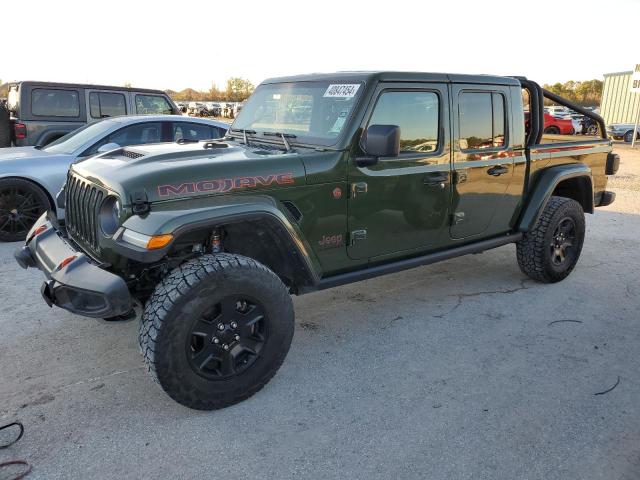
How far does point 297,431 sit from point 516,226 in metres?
2.95

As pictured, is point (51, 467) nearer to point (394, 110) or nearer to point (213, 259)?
point (213, 259)

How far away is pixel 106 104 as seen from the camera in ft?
31.1

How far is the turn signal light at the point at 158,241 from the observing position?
2.62 metres

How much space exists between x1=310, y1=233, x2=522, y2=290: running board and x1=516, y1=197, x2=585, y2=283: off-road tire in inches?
7.2

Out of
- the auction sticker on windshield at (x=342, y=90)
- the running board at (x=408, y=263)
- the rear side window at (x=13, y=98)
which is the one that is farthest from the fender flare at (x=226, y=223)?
the rear side window at (x=13, y=98)

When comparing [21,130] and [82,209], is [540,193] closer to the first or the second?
[82,209]

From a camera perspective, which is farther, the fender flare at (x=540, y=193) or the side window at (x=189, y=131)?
the side window at (x=189, y=131)

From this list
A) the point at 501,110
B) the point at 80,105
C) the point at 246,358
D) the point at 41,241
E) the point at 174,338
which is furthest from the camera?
the point at 80,105

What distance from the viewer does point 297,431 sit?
109 inches

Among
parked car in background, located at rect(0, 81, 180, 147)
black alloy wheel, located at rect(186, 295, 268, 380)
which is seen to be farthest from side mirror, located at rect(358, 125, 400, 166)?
parked car in background, located at rect(0, 81, 180, 147)

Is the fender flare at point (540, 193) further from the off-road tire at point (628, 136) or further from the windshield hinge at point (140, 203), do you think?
the off-road tire at point (628, 136)

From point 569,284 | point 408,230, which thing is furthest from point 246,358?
point 569,284

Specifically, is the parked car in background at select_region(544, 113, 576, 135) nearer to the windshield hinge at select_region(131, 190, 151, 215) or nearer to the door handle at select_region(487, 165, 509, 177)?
the door handle at select_region(487, 165, 509, 177)

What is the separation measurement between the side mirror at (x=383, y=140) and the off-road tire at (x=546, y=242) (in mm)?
2142
